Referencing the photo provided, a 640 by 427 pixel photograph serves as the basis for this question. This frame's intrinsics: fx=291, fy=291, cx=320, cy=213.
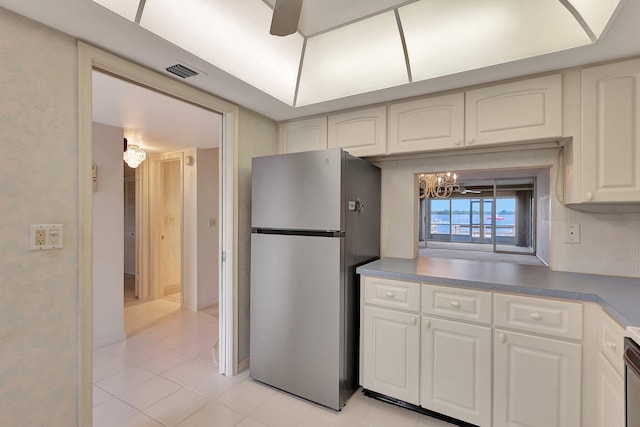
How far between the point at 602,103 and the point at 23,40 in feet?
9.63

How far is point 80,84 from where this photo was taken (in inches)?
57.9

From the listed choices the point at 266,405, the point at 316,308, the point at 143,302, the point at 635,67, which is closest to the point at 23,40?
the point at 316,308

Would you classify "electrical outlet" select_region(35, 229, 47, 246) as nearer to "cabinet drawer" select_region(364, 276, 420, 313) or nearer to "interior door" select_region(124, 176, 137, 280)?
"cabinet drawer" select_region(364, 276, 420, 313)

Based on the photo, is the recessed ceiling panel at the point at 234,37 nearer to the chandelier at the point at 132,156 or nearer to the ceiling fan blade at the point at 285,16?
the ceiling fan blade at the point at 285,16

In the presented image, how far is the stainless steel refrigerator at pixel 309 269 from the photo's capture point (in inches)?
75.9

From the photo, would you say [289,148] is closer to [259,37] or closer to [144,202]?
[259,37]

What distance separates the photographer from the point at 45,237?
1.37 metres

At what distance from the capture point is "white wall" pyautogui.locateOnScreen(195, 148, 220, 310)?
3.99 metres

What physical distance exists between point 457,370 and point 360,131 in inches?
70.4

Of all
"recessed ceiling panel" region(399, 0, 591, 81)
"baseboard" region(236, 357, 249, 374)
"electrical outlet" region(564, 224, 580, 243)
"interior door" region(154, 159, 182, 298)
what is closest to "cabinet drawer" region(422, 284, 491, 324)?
"electrical outlet" region(564, 224, 580, 243)

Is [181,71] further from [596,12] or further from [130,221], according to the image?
[130,221]

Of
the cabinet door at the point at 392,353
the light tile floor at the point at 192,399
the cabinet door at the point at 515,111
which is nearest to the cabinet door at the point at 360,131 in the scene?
the cabinet door at the point at 515,111

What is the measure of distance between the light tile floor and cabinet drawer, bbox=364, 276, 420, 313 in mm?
708

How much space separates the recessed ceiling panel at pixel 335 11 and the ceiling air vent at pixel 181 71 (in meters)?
0.62
